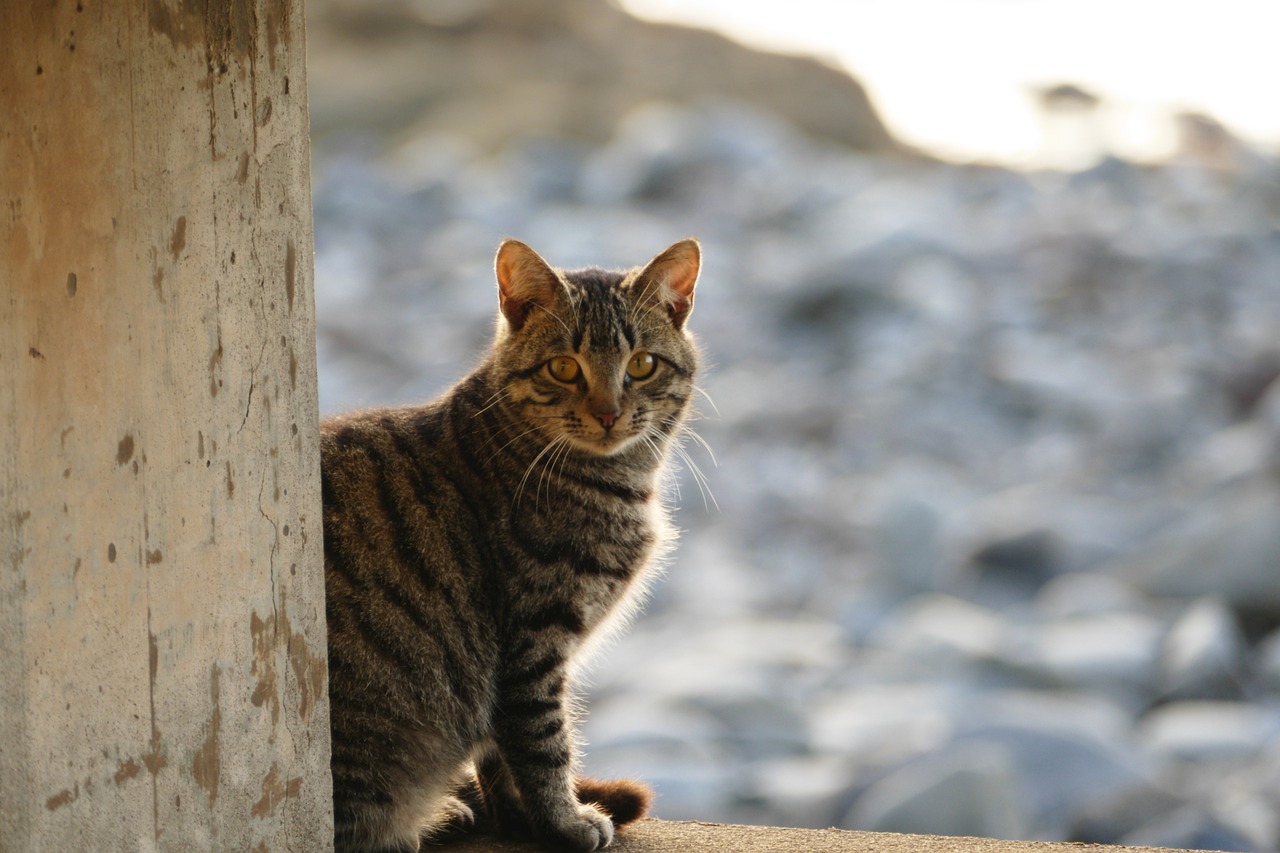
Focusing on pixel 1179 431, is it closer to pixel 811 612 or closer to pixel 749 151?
pixel 811 612

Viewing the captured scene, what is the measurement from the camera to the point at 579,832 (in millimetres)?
2770

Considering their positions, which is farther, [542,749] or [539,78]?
[539,78]

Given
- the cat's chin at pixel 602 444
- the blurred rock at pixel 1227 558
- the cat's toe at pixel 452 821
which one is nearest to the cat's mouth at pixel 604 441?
the cat's chin at pixel 602 444

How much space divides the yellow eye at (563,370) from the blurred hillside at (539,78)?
1934 cm

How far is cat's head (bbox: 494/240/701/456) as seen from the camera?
298 cm

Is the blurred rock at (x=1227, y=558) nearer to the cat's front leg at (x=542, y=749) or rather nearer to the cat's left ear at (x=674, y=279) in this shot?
the cat's left ear at (x=674, y=279)

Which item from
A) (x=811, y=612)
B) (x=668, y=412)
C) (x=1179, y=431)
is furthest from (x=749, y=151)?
(x=668, y=412)

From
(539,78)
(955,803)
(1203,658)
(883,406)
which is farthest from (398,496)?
(539,78)

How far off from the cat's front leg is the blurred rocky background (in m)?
1.01

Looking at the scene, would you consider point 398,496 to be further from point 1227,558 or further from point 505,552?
point 1227,558

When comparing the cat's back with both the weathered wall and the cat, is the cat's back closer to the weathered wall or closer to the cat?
the cat

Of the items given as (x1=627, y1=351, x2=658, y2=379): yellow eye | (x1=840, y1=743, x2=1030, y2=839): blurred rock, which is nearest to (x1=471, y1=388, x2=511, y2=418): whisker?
(x1=627, y1=351, x2=658, y2=379): yellow eye

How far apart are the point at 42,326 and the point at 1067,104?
63.7 feet

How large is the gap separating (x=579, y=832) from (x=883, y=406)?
36.5 feet
